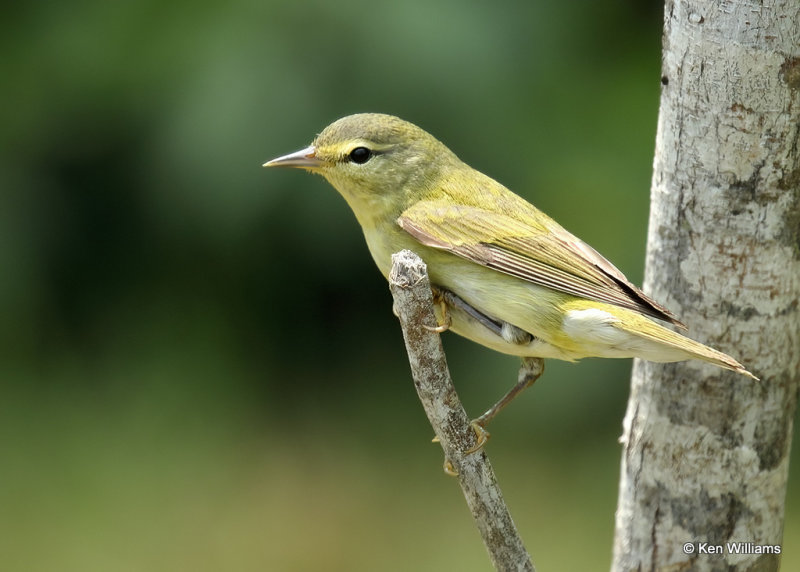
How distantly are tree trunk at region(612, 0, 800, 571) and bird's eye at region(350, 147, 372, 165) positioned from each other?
37.0 inches

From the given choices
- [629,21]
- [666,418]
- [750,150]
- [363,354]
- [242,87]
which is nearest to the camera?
[750,150]

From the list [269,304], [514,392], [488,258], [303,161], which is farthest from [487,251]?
[269,304]

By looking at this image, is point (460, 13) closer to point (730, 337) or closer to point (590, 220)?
point (590, 220)

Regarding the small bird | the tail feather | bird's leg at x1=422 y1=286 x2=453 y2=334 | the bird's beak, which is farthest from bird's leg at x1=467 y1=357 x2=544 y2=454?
the bird's beak

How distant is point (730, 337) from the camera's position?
3061 mm

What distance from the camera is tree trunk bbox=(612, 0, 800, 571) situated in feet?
9.34

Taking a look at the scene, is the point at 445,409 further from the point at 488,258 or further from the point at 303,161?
the point at 303,161

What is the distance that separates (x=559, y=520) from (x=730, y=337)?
2.84 metres

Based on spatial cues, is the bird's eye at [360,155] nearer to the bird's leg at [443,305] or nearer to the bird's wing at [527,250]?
the bird's wing at [527,250]

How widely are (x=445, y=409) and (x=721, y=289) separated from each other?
0.93 metres

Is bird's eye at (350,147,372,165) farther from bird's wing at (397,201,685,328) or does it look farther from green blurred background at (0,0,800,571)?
green blurred background at (0,0,800,571)

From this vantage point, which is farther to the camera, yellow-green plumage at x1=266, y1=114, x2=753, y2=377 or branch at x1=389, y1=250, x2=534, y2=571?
yellow-green plumage at x1=266, y1=114, x2=753, y2=377

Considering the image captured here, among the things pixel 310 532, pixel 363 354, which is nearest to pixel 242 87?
pixel 363 354

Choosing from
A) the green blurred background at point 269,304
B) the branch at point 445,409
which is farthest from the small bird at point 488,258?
the green blurred background at point 269,304
